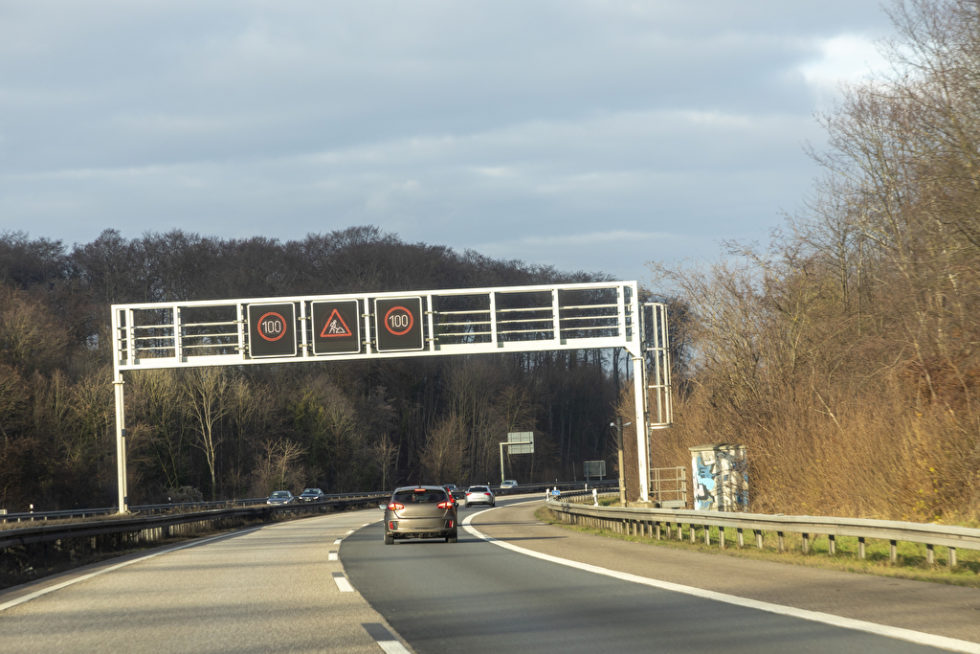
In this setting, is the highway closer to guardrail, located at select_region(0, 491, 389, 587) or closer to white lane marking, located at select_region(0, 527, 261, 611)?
white lane marking, located at select_region(0, 527, 261, 611)

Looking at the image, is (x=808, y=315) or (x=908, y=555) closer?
(x=908, y=555)

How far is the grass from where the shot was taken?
500 inches

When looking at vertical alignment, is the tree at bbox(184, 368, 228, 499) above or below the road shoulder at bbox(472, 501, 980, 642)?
above

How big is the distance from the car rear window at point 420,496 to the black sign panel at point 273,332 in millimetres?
11589

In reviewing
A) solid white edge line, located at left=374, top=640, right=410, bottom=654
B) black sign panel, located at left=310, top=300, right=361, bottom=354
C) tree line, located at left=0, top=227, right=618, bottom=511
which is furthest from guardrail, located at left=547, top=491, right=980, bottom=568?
tree line, located at left=0, top=227, right=618, bottom=511

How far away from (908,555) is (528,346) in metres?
18.2

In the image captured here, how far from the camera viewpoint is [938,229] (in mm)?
21922

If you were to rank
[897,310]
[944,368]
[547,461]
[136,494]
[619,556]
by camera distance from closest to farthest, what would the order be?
[619,556] → [944,368] → [897,310] → [136,494] → [547,461]

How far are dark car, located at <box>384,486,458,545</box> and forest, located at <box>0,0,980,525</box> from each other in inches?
303

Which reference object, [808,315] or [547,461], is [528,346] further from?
[547,461]

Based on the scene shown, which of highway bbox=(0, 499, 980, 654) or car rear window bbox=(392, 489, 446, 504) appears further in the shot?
car rear window bbox=(392, 489, 446, 504)

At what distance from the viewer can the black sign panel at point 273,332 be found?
33875mm

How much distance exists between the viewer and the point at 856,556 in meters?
16.0

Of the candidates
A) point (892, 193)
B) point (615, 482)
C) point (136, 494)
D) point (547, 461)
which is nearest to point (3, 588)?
point (892, 193)
